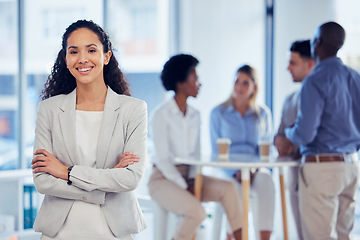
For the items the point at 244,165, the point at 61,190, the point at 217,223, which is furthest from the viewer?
the point at 217,223

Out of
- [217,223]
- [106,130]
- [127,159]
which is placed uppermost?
[106,130]

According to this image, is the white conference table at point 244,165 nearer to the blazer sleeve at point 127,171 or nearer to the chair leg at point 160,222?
the chair leg at point 160,222

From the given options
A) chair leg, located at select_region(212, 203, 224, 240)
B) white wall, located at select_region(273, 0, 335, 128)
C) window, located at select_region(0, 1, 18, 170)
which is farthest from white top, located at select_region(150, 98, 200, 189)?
window, located at select_region(0, 1, 18, 170)

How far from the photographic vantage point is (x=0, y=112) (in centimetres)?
524

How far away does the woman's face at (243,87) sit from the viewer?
13.5ft

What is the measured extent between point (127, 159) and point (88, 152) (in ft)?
0.50

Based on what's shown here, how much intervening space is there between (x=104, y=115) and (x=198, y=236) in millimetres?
2303

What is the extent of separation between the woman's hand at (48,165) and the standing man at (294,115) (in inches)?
76.3

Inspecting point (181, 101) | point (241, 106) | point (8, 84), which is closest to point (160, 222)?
point (181, 101)

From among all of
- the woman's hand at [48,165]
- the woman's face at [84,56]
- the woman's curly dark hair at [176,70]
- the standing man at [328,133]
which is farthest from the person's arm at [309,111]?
the woman's hand at [48,165]

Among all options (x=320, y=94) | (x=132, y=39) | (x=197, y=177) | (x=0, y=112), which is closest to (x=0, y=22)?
(x=0, y=112)

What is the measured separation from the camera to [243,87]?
413cm

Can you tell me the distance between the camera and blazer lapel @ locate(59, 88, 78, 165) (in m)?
1.82

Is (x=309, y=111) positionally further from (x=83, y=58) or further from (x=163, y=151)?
(x=83, y=58)
